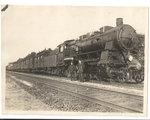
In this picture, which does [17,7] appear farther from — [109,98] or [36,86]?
[109,98]

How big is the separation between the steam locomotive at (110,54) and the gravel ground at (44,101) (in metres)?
0.41

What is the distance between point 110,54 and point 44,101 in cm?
132

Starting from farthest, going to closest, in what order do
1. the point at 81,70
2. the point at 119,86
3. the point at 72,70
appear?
1. the point at 72,70
2. the point at 81,70
3. the point at 119,86

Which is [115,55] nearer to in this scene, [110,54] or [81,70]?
[110,54]

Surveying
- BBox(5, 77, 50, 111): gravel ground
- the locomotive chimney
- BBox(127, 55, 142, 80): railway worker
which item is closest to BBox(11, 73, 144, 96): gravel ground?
BBox(127, 55, 142, 80): railway worker

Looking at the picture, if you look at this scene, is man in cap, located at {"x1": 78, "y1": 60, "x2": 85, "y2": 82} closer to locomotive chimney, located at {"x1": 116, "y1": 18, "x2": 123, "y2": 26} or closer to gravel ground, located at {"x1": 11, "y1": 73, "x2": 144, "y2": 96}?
gravel ground, located at {"x1": 11, "y1": 73, "x2": 144, "y2": 96}

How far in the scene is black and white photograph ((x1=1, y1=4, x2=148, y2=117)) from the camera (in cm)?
405

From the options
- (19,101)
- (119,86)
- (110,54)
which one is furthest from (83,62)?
(19,101)

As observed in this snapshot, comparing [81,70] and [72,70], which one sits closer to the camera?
[81,70]

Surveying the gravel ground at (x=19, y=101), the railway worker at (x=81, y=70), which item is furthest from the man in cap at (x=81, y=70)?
the gravel ground at (x=19, y=101)

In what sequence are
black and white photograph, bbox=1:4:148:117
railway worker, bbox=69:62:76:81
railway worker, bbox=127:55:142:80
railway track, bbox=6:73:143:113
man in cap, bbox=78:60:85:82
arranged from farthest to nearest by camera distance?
railway worker, bbox=69:62:76:81 < man in cap, bbox=78:60:85:82 < railway worker, bbox=127:55:142:80 < black and white photograph, bbox=1:4:148:117 < railway track, bbox=6:73:143:113

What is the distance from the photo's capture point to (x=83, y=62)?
14.8ft

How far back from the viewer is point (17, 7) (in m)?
4.16

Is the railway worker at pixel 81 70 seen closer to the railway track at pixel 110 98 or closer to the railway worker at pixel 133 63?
the railway track at pixel 110 98
